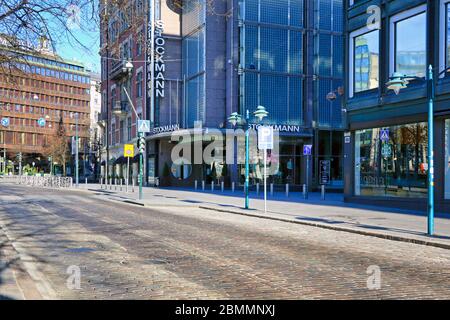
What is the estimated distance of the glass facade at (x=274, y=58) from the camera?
138 ft

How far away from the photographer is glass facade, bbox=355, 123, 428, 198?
2109 cm

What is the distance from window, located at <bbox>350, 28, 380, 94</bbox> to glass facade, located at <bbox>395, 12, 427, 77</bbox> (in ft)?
4.57

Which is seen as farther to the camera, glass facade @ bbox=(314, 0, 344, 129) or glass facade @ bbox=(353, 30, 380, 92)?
glass facade @ bbox=(314, 0, 344, 129)

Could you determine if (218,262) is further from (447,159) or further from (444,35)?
(444,35)

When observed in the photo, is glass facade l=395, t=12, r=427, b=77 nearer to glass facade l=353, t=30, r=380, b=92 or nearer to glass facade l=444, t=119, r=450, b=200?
glass facade l=353, t=30, r=380, b=92

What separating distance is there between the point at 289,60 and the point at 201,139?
33.9ft

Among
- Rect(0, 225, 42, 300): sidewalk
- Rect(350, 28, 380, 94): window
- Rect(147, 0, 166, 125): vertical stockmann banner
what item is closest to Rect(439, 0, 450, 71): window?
Rect(350, 28, 380, 94): window

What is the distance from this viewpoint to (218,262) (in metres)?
9.14

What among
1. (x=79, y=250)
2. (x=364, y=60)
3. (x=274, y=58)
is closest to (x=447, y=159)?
(x=364, y=60)

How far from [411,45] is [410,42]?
0.52 ft
